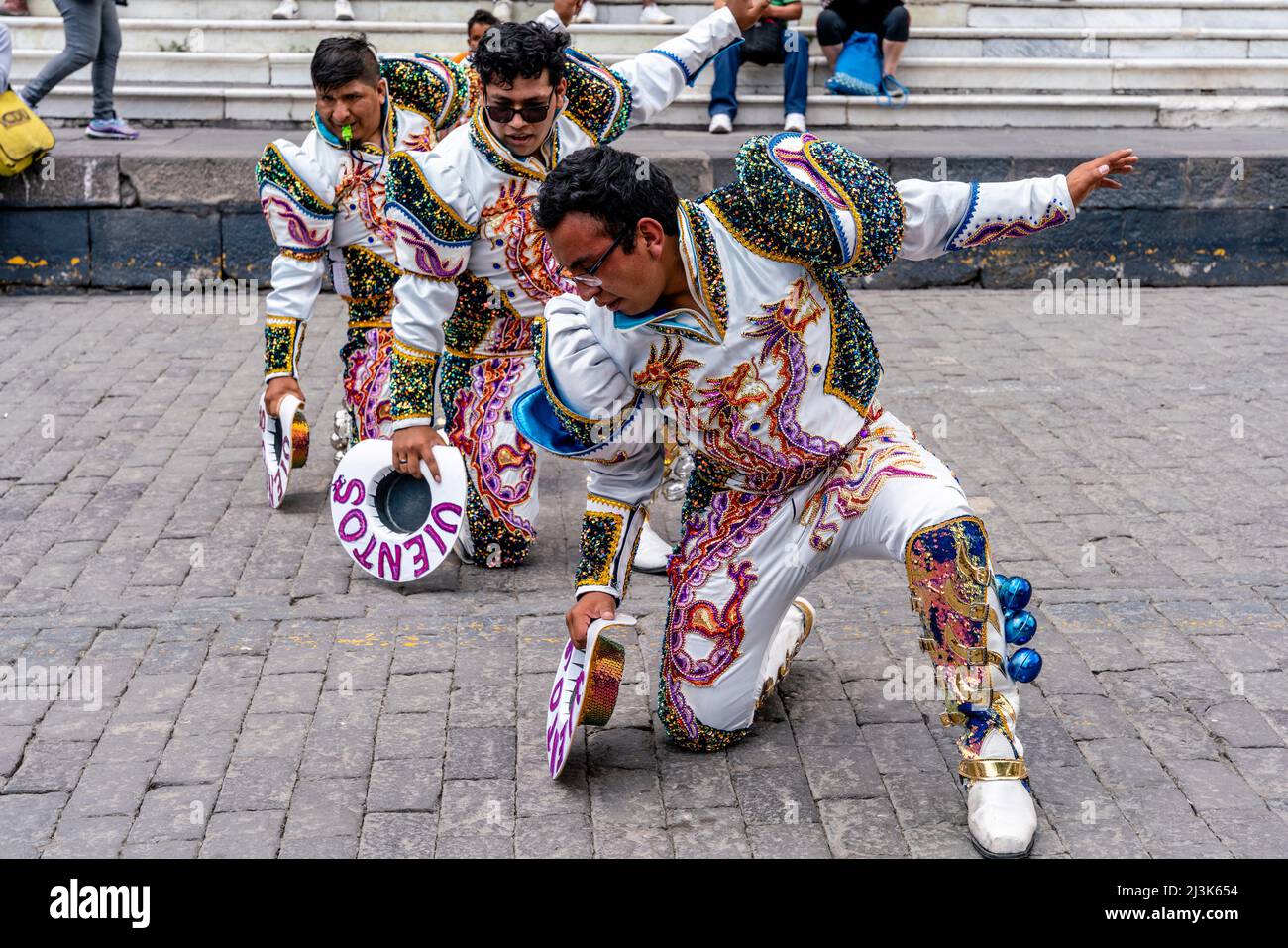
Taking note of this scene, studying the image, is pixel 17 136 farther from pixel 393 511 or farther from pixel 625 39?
pixel 393 511

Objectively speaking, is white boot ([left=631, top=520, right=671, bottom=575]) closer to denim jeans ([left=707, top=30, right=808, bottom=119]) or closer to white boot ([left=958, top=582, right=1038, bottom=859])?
white boot ([left=958, top=582, right=1038, bottom=859])

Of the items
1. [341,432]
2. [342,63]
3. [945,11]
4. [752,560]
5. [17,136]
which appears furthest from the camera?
[945,11]

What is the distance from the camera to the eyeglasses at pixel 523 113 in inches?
161

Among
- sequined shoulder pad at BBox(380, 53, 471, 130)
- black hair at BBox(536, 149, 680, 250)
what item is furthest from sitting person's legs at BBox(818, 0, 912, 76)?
black hair at BBox(536, 149, 680, 250)

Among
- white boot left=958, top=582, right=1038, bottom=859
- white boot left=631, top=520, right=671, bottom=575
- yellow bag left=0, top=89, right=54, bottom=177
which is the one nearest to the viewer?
white boot left=958, top=582, right=1038, bottom=859

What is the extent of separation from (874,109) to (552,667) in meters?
7.50

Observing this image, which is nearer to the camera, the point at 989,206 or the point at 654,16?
the point at 989,206

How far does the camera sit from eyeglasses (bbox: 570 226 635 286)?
288 cm

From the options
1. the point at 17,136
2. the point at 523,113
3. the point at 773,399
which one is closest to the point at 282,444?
the point at 523,113

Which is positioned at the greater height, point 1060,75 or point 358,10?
point 358,10

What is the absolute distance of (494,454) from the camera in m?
4.75

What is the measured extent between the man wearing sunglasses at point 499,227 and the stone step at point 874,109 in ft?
19.4

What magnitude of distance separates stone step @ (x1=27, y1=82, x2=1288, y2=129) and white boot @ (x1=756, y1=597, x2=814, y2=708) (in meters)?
7.02

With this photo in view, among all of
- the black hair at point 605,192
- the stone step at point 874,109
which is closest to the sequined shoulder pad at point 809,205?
the black hair at point 605,192
